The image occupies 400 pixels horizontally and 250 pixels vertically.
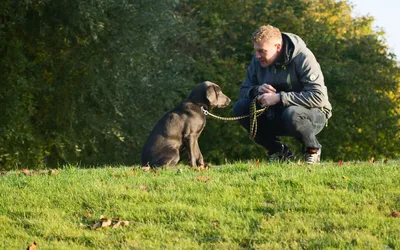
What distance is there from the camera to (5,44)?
64.7ft

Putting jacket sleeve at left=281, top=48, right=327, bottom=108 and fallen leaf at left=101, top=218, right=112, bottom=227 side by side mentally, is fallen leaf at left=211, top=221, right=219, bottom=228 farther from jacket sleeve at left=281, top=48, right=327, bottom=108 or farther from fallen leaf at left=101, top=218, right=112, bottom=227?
jacket sleeve at left=281, top=48, right=327, bottom=108

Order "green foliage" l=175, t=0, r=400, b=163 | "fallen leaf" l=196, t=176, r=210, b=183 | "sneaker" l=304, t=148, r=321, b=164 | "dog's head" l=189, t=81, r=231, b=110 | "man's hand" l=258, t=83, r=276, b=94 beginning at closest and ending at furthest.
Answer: "fallen leaf" l=196, t=176, r=210, b=183
"man's hand" l=258, t=83, r=276, b=94
"sneaker" l=304, t=148, r=321, b=164
"dog's head" l=189, t=81, r=231, b=110
"green foliage" l=175, t=0, r=400, b=163

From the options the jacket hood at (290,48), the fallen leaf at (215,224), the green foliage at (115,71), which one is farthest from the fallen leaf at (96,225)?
the green foliage at (115,71)

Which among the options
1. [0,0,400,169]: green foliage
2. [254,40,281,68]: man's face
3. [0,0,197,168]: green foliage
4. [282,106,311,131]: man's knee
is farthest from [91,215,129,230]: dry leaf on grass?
[0,0,197,168]: green foliage

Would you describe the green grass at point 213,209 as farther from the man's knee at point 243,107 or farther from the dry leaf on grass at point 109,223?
the man's knee at point 243,107

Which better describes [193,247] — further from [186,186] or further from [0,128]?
[0,128]

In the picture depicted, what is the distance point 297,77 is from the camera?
997cm

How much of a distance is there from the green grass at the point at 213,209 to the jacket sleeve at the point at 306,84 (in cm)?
117

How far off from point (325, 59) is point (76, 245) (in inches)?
1005

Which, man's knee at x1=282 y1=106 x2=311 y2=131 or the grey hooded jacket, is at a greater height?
the grey hooded jacket

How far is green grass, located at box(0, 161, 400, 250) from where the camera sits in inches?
247

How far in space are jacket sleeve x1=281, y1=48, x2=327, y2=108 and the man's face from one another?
280 millimetres

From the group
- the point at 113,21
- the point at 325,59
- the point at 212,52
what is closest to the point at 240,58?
the point at 212,52

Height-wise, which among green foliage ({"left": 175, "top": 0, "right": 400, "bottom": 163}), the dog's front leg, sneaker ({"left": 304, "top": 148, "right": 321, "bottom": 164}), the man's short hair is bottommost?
green foliage ({"left": 175, "top": 0, "right": 400, "bottom": 163})
